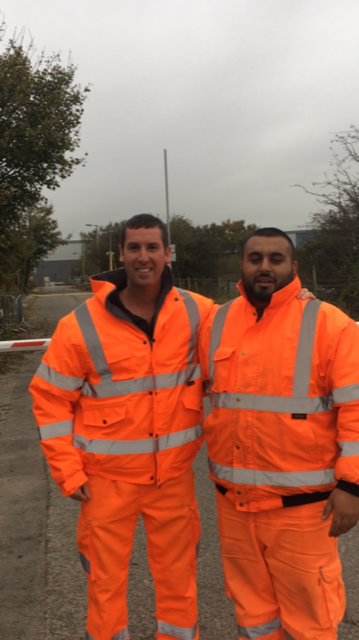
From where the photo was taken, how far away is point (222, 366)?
96.3 inches

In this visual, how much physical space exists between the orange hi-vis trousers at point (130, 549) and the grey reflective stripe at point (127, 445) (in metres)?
0.14

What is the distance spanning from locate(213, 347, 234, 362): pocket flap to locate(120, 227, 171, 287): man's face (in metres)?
0.47

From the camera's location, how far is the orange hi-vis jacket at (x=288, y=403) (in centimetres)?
219

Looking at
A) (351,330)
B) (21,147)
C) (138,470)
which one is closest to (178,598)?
(138,470)

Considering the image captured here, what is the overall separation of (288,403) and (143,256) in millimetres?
950

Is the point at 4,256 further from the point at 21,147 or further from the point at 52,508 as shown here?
the point at 52,508

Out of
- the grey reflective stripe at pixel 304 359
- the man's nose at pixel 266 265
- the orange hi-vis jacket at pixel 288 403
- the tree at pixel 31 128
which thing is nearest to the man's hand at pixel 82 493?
the orange hi-vis jacket at pixel 288 403

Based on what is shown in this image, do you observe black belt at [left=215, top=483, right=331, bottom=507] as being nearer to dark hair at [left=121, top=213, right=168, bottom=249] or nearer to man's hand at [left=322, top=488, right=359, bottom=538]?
man's hand at [left=322, top=488, right=359, bottom=538]

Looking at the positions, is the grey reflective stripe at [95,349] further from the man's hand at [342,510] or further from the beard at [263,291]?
the man's hand at [342,510]

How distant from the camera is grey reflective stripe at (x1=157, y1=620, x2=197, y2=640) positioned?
8.57ft

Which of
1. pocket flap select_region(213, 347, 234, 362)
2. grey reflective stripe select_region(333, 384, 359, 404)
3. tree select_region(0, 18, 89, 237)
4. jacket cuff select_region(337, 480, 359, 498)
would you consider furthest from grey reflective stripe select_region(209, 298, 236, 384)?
tree select_region(0, 18, 89, 237)

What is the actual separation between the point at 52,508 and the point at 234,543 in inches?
95.9

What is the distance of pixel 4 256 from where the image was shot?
46.3 feet

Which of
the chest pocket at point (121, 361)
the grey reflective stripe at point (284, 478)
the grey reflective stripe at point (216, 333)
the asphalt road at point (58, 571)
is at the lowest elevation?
the asphalt road at point (58, 571)
